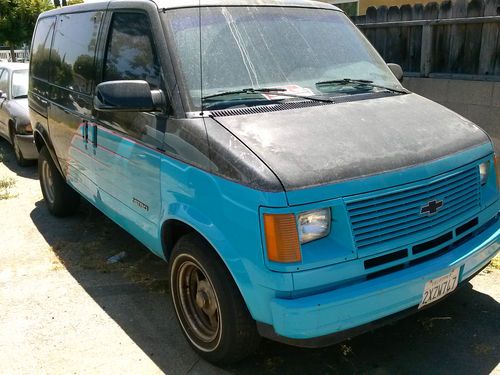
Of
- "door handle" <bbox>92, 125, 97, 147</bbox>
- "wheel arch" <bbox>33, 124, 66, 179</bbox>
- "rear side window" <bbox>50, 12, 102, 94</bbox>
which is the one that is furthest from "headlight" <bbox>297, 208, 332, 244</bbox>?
"wheel arch" <bbox>33, 124, 66, 179</bbox>

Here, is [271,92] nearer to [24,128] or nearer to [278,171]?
[278,171]

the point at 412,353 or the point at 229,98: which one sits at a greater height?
the point at 229,98

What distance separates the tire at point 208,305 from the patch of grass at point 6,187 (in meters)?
4.31

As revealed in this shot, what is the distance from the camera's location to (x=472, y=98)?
6277 mm

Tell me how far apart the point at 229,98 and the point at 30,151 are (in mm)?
5793

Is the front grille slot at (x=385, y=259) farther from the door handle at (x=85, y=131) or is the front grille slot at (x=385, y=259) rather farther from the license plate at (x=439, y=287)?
the door handle at (x=85, y=131)

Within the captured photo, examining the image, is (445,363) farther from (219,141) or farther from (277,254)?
(219,141)

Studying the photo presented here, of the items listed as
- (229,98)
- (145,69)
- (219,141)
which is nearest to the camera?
(219,141)

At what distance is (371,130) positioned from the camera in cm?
294

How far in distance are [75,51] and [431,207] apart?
3280 mm

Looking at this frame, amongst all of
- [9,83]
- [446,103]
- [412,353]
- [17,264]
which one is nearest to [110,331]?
[17,264]

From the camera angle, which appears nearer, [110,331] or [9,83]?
[110,331]

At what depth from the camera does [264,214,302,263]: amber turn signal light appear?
96.6 inches

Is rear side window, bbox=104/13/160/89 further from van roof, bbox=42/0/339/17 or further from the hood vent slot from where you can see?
the hood vent slot
